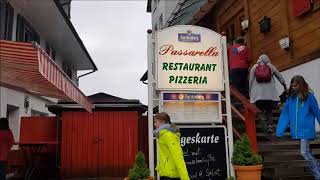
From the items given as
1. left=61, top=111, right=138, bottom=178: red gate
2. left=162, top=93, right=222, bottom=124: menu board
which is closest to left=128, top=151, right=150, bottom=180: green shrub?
left=162, top=93, right=222, bottom=124: menu board

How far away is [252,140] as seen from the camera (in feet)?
24.3

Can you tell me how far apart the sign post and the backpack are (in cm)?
182

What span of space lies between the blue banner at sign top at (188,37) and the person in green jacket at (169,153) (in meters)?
2.55

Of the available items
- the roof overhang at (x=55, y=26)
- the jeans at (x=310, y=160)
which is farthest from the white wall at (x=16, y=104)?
the jeans at (x=310, y=160)

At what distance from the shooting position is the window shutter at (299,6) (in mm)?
10223

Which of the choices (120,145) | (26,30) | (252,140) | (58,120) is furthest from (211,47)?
(26,30)

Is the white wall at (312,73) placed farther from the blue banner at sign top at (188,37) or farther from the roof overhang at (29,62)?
the roof overhang at (29,62)

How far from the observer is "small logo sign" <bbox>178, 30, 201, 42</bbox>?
295 inches

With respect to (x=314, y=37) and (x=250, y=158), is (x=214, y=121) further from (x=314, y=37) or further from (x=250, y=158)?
(x=314, y=37)

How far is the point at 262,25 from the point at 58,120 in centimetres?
652

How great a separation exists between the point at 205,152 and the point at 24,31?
8.93 metres

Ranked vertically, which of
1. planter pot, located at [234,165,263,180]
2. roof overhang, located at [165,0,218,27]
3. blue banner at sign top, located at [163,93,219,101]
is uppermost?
roof overhang, located at [165,0,218,27]

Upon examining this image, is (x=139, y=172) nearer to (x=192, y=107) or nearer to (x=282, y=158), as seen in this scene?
(x=192, y=107)

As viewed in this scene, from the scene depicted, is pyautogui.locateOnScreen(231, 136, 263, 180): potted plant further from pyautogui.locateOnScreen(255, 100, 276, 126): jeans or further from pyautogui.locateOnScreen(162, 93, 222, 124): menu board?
pyautogui.locateOnScreen(255, 100, 276, 126): jeans
